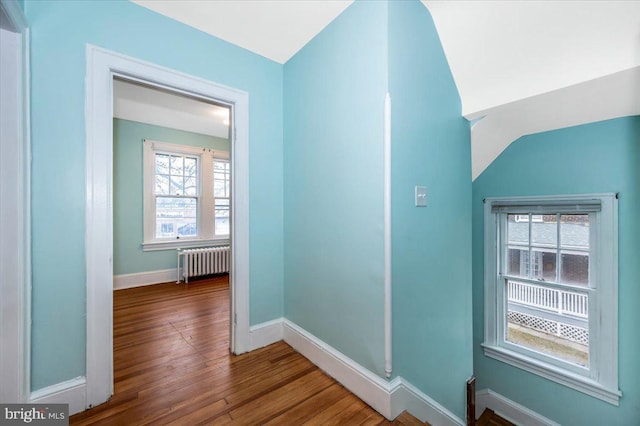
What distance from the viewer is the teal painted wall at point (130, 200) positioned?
4.02 m

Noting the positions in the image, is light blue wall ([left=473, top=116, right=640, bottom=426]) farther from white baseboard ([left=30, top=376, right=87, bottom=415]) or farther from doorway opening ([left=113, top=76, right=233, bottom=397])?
white baseboard ([left=30, top=376, right=87, bottom=415])

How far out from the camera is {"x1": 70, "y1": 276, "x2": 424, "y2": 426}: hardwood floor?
4.72ft

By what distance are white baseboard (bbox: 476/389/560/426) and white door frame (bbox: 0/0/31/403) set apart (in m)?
4.08

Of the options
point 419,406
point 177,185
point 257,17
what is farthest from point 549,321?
point 177,185

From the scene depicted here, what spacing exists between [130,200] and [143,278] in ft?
4.18

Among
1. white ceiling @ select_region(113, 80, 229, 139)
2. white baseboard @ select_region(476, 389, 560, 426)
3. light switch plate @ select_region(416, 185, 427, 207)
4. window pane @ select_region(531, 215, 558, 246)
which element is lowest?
white baseboard @ select_region(476, 389, 560, 426)

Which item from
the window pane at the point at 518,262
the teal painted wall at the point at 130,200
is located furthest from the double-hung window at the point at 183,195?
the window pane at the point at 518,262

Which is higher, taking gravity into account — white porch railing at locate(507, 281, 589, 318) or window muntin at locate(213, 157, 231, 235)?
window muntin at locate(213, 157, 231, 235)

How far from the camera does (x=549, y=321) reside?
2.82m

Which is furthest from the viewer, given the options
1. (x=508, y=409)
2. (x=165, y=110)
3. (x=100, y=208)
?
(x=165, y=110)

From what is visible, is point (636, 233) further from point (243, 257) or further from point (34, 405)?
point (34, 405)

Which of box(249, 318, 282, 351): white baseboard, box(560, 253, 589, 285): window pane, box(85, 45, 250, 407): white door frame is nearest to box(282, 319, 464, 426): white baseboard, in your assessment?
box(249, 318, 282, 351): white baseboard

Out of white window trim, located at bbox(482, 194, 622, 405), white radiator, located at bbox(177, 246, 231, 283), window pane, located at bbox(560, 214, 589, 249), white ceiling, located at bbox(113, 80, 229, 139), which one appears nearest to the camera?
white window trim, located at bbox(482, 194, 622, 405)

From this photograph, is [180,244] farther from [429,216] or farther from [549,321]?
[549,321]
